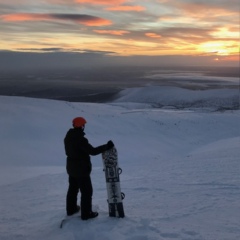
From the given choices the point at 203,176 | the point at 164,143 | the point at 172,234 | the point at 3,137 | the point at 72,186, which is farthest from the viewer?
the point at 164,143

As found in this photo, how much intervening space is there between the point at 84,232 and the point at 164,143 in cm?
1813

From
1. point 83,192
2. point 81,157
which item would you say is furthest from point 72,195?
point 81,157

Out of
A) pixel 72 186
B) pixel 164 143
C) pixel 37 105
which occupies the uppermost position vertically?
pixel 37 105

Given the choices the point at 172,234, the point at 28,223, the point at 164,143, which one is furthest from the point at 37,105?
the point at 172,234

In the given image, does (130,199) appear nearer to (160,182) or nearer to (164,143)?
(160,182)

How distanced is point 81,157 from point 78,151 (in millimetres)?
143

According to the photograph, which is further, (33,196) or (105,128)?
(105,128)

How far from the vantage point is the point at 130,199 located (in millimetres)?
8195

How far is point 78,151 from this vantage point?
19.7ft

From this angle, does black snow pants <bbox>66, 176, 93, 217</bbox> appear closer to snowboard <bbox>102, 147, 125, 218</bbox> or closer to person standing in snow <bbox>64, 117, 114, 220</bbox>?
person standing in snow <bbox>64, 117, 114, 220</bbox>

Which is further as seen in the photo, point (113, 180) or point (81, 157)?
point (113, 180)

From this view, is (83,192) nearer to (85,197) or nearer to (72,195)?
(85,197)

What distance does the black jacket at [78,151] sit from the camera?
5.93 metres

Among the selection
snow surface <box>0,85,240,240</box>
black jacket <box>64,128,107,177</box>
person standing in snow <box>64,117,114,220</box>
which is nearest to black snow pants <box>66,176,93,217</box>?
person standing in snow <box>64,117,114,220</box>
